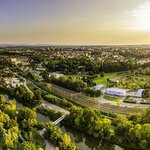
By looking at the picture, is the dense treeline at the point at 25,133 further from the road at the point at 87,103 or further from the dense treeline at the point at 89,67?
the dense treeline at the point at 89,67

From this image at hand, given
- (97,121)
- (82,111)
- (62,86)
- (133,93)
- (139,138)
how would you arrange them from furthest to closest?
(62,86) → (133,93) → (82,111) → (97,121) → (139,138)

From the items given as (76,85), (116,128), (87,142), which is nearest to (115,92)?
(76,85)

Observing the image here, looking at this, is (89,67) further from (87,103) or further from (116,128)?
(116,128)

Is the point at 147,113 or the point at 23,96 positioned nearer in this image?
the point at 147,113

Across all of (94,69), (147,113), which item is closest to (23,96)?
(147,113)

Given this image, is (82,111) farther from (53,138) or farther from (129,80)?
(129,80)

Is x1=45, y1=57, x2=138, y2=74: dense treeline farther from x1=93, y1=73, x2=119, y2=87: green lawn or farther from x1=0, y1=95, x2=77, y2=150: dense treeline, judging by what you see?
x1=0, y1=95, x2=77, y2=150: dense treeline

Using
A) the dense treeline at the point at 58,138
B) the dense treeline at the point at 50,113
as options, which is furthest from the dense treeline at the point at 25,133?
the dense treeline at the point at 50,113
